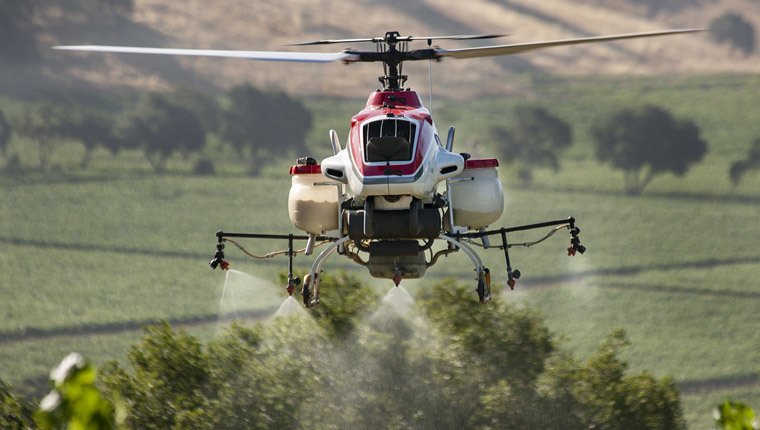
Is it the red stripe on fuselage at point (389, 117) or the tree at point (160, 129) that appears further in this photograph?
the tree at point (160, 129)

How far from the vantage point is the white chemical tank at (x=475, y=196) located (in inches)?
704

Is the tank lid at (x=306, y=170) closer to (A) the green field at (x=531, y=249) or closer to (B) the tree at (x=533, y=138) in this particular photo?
(A) the green field at (x=531, y=249)

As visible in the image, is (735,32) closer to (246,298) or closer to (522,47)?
(246,298)

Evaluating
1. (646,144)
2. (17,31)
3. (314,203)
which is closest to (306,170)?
(314,203)

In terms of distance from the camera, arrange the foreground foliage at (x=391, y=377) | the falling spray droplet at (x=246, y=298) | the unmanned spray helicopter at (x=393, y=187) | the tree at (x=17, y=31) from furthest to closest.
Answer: the tree at (x=17, y=31) < the falling spray droplet at (x=246, y=298) < the foreground foliage at (x=391, y=377) < the unmanned spray helicopter at (x=393, y=187)

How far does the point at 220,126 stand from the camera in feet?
321

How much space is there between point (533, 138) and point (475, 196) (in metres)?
81.5

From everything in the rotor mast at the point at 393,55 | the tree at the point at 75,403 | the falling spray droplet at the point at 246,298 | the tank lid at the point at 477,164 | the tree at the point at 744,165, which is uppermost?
the rotor mast at the point at 393,55

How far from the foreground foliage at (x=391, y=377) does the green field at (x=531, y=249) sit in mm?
30676

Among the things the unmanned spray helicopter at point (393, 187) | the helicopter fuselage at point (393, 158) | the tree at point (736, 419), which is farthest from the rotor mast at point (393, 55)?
the tree at point (736, 419)

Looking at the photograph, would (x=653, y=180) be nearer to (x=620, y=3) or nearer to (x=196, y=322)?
(x=620, y=3)

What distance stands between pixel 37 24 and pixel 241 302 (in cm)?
4245

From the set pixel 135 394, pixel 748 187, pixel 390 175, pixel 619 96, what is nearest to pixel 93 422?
pixel 390 175

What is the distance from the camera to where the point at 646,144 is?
323 ft
